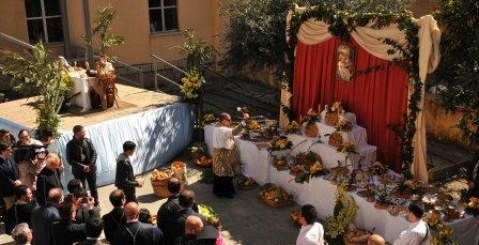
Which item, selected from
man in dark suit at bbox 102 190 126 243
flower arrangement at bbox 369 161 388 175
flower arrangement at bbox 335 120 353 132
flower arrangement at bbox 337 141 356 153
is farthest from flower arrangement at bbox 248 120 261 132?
man in dark suit at bbox 102 190 126 243

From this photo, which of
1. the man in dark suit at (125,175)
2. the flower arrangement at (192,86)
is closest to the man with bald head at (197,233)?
the man in dark suit at (125,175)

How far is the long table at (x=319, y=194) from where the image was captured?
8316 mm

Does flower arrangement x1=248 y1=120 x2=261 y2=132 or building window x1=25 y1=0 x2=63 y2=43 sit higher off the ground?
building window x1=25 y1=0 x2=63 y2=43

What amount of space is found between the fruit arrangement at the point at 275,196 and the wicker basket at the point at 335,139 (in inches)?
48.9

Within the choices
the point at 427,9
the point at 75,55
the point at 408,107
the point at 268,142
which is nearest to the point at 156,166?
the point at 268,142

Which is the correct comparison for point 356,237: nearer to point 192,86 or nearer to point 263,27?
point 192,86

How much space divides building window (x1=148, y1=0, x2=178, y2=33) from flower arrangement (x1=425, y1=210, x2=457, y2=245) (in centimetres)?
1284

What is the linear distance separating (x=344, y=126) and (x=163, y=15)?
→ 34.0 ft

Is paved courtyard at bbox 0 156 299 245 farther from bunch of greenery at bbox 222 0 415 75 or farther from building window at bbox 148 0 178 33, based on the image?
building window at bbox 148 0 178 33

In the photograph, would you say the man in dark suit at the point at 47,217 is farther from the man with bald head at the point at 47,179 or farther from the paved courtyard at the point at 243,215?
Answer: the paved courtyard at the point at 243,215

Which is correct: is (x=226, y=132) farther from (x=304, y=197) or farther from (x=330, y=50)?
(x=330, y=50)

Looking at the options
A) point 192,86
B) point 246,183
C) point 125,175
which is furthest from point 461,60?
point 192,86

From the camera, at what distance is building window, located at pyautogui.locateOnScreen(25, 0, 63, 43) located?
17.2m

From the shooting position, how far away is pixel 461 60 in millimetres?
8727
